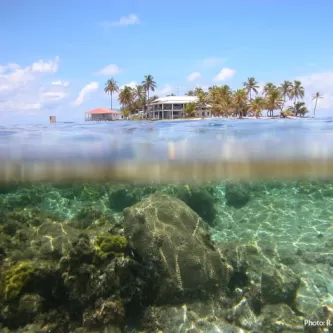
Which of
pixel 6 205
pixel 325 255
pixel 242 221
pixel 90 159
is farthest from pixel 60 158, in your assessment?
pixel 325 255

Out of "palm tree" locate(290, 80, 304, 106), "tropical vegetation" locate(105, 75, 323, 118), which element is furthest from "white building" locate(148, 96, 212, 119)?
"palm tree" locate(290, 80, 304, 106)

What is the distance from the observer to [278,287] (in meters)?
7.83

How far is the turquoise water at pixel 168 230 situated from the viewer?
681 cm

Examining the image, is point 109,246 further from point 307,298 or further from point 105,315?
point 307,298

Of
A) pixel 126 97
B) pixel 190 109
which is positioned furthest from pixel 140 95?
pixel 190 109

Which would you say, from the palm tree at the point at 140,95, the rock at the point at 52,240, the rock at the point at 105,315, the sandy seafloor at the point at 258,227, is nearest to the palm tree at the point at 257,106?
the palm tree at the point at 140,95

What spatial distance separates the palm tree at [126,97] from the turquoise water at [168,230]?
2259 inches

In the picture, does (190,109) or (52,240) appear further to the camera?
(190,109)

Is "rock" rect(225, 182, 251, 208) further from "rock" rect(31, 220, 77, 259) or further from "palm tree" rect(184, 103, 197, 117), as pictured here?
"palm tree" rect(184, 103, 197, 117)

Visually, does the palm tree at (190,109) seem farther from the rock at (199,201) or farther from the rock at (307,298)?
the rock at (307,298)

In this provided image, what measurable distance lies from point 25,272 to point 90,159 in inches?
314

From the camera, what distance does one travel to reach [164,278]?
7102mm

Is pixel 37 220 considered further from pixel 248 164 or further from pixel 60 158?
pixel 248 164

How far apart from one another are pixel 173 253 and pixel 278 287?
10.4ft
